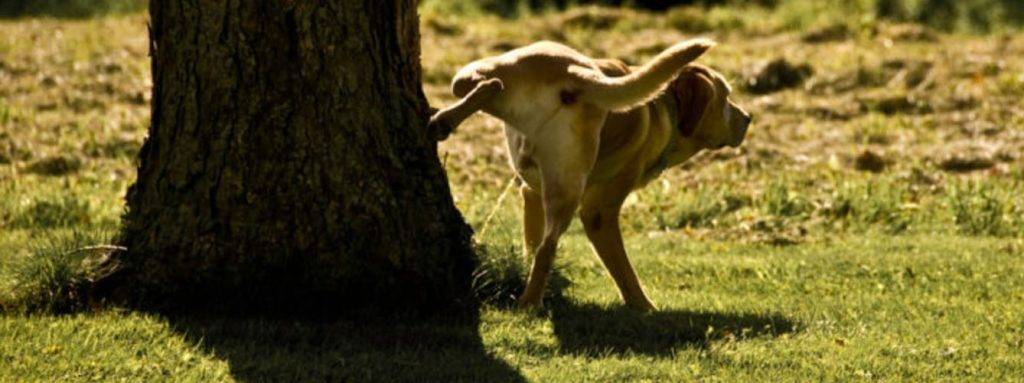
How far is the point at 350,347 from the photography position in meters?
6.07

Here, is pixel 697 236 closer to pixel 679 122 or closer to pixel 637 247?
pixel 637 247

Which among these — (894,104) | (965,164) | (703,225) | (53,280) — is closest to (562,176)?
(53,280)

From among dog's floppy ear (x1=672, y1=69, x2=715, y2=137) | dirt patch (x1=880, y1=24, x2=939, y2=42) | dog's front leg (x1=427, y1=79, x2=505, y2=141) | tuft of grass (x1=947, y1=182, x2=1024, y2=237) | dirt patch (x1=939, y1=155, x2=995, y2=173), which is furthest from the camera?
dirt patch (x1=880, y1=24, x2=939, y2=42)

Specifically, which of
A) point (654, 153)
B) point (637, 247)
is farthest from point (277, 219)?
point (637, 247)

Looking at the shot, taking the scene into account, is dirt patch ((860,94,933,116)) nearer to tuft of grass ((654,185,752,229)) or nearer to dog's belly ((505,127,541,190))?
tuft of grass ((654,185,752,229))

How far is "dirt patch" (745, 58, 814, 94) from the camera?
13.5 meters

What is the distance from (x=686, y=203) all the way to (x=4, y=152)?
460 centimetres

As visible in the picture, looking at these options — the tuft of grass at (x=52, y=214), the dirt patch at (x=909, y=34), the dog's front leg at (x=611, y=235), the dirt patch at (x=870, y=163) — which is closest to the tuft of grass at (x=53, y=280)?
the dog's front leg at (x=611, y=235)

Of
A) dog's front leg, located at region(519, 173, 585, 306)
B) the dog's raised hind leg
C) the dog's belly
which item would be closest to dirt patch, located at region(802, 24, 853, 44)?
the dog's raised hind leg

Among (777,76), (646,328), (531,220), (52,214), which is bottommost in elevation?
(777,76)

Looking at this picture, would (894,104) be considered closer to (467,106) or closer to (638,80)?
(638,80)

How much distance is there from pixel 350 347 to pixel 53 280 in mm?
1365

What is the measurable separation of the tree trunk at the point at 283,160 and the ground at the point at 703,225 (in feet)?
0.72

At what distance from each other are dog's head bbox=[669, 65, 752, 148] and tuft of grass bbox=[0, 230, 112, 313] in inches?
99.6
